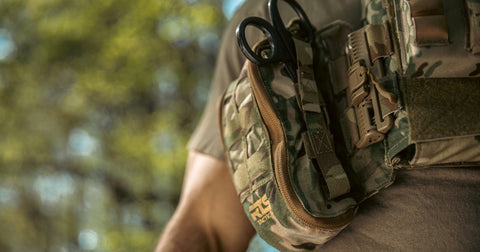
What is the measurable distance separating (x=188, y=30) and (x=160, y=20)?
19 centimetres

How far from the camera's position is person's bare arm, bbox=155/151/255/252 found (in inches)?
34.4

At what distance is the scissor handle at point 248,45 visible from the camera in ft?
1.87

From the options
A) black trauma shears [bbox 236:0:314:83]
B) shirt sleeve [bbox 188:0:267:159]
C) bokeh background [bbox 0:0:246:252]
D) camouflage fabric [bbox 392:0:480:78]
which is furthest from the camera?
bokeh background [bbox 0:0:246:252]

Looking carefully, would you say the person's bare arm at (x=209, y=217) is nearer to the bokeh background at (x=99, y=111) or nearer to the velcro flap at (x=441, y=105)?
the velcro flap at (x=441, y=105)

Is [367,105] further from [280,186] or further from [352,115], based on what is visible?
[280,186]

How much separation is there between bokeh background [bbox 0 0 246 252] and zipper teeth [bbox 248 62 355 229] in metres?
1.97

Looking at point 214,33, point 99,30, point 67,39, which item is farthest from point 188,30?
point 67,39

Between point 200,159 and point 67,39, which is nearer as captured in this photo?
point 200,159

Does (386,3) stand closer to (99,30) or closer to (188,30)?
(188,30)

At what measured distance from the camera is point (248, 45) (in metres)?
0.58

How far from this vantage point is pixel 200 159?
91 cm

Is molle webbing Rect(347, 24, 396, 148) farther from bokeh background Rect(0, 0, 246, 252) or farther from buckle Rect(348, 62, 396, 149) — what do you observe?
bokeh background Rect(0, 0, 246, 252)

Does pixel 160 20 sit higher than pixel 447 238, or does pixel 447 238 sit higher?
pixel 160 20

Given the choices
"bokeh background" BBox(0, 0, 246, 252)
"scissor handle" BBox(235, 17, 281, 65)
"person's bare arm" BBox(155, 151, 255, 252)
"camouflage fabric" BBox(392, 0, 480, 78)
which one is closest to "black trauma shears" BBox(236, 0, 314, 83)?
"scissor handle" BBox(235, 17, 281, 65)
